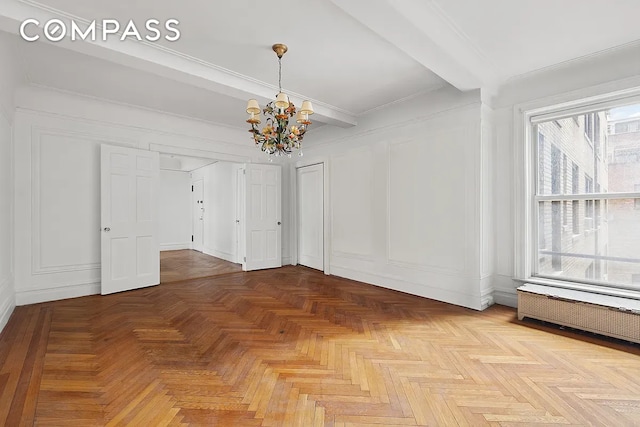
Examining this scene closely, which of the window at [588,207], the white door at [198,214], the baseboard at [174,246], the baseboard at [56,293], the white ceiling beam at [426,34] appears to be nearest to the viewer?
the white ceiling beam at [426,34]

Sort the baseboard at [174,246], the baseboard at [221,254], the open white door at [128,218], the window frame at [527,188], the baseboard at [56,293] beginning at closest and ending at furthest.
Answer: the window frame at [527,188] < the baseboard at [56,293] < the open white door at [128,218] < the baseboard at [221,254] < the baseboard at [174,246]

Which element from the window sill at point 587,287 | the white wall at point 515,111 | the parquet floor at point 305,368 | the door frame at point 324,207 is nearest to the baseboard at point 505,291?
the white wall at point 515,111

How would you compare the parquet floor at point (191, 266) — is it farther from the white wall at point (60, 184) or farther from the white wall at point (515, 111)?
the white wall at point (515, 111)

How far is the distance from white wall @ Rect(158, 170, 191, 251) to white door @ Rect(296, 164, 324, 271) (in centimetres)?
457

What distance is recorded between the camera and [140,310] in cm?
369

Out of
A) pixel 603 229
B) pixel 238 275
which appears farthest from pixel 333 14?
pixel 238 275

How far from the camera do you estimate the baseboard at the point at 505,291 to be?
376 cm

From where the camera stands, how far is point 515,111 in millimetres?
3697

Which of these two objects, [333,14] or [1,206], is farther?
[1,206]

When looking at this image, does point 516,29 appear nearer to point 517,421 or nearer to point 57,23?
point 517,421

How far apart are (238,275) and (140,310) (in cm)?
206

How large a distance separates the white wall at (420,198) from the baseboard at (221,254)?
8.95ft

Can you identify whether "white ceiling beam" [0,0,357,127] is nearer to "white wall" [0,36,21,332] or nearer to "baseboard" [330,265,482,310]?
"white wall" [0,36,21,332]

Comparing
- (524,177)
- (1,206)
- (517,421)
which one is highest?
(524,177)
